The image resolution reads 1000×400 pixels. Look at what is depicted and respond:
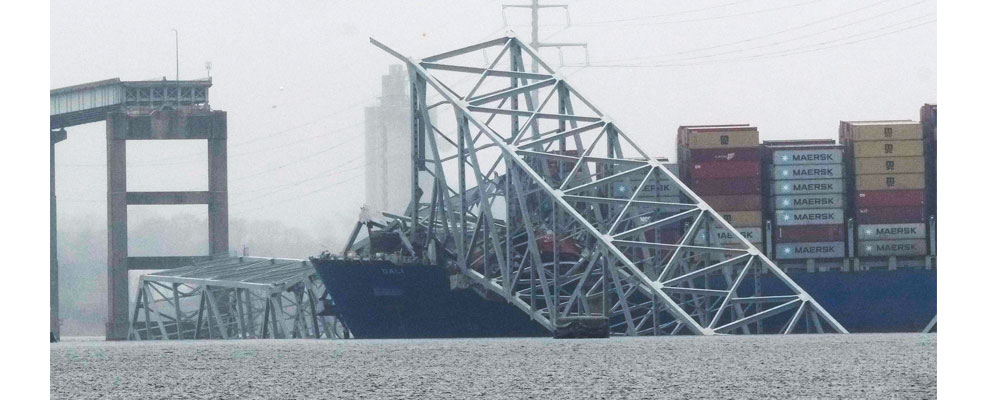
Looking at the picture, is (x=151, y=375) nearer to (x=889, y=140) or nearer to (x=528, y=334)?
(x=528, y=334)

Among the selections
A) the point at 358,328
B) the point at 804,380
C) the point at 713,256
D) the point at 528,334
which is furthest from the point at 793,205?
the point at 804,380

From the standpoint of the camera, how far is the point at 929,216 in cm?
6800

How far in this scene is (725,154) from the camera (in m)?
67.2

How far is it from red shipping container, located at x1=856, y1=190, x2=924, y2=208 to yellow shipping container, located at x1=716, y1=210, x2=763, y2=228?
15.3ft

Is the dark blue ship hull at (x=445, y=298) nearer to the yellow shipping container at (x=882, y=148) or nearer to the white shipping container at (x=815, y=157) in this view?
the white shipping container at (x=815, y=157)

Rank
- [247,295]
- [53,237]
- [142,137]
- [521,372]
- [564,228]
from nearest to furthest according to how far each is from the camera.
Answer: [521,372] < [564,228] < [247,295] < [142,137] < [53,237]

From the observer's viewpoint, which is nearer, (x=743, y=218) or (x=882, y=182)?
(x=743, y=218)

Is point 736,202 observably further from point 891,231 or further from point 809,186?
point 891,231

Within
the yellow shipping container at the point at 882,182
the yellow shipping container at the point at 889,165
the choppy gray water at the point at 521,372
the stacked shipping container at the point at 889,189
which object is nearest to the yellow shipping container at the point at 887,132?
the stacked shipping container at the point at 889,189

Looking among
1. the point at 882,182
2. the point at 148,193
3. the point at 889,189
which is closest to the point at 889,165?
the point at 882,182

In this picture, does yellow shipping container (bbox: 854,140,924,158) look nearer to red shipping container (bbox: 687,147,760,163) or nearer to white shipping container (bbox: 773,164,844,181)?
white shipping container (bbox: 773,164,844,181)

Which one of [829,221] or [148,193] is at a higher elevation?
[148,193]

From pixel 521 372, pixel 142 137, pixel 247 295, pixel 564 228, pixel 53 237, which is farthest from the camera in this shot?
pixel 53 237

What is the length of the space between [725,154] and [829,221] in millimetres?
5642
